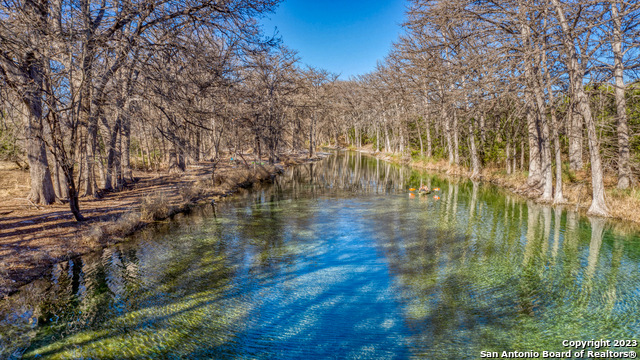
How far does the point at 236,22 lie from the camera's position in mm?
10156

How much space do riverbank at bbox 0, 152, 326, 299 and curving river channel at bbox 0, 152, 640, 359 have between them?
44 cm

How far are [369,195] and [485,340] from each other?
13219mm

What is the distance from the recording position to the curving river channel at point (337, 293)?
5184mm

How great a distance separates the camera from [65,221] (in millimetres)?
10391

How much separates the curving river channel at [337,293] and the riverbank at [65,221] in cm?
44

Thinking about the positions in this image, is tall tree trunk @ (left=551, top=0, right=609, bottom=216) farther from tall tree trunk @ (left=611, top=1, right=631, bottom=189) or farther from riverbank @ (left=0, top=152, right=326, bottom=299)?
riverbank @ (left=0, top=152, right=326, bottom=299)

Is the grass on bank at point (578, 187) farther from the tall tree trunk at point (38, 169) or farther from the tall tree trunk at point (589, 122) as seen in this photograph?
the tall tree trunk at point (38, 169)

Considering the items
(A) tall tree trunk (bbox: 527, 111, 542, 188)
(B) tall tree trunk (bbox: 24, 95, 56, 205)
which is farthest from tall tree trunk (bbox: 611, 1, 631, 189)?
(B) tall tree trunk (bbox: 24, 95, 56, 205)

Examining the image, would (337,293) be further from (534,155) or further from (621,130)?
(534,155)

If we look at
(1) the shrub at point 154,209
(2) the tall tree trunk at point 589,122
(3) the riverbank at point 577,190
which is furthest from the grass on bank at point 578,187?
(1) the shrub at point 154,209

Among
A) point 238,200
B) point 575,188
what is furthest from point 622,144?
point 238,200

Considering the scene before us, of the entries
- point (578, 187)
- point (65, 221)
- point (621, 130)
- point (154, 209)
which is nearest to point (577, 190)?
point (578, 187)

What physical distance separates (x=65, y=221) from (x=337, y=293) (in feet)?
28.7

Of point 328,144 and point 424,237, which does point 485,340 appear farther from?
point 328,144
